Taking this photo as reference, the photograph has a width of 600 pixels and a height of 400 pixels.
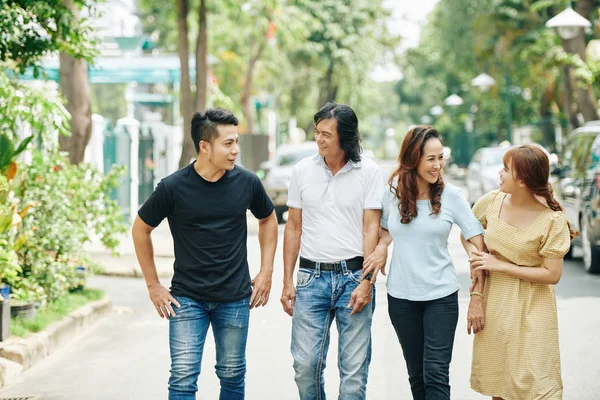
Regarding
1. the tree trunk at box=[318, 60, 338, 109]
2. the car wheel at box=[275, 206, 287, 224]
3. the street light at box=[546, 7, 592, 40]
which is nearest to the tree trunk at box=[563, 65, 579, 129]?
the street light at box=[546, 7, 592, 40]

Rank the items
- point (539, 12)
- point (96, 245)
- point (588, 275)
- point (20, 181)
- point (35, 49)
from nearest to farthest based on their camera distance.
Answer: point (35, 49)
point (20, 181)
point (588, 275)
point (96, 245)
point (539, 12)

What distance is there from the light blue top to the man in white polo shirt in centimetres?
16

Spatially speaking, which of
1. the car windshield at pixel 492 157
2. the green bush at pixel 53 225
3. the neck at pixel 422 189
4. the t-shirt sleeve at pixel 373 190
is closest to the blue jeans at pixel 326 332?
the t-shirt sleeve at pixel 373 190

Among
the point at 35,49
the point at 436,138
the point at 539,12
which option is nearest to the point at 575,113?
the point at 539,12

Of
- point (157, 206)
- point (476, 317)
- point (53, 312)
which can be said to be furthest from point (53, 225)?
point (476, 317)

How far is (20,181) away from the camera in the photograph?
942 cm

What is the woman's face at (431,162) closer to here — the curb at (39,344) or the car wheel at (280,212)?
the curb at (39,344)

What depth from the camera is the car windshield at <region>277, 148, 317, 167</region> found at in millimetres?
23234

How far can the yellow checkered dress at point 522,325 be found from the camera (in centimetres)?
491

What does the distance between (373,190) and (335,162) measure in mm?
241

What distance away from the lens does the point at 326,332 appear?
527 cm

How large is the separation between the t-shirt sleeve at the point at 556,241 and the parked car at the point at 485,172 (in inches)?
679

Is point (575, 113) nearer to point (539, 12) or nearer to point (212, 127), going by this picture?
point (539, 12)

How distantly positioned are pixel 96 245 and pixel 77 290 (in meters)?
6.30
